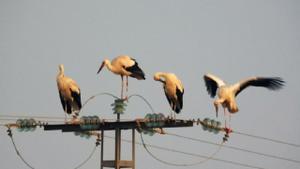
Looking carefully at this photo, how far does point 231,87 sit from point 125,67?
3.49 meters

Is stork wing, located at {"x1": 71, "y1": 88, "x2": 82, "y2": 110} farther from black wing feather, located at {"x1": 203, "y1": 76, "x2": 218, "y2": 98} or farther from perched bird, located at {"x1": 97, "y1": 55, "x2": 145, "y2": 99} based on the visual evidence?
black wing feather, located at {"x1": 203, "y1": 76, "x2": 218, "y2": 98}

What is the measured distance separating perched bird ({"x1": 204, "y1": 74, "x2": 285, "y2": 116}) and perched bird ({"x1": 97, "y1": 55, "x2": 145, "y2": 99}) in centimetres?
263

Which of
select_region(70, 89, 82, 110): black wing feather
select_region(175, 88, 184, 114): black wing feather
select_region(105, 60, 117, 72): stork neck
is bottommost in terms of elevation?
select_region(175, 88, 184, 114): black wing feather

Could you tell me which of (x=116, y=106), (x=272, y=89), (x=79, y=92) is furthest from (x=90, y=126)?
(x=272, y=89)

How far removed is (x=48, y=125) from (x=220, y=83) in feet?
20.3

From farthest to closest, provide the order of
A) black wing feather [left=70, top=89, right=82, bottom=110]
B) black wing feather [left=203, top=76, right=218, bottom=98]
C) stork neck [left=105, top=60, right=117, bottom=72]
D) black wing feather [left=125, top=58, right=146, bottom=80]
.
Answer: black wing feather [left=70, top=89, right=82, bottom=110]
black wing feather [left=203, top=76, right=218, bottom=98]
stork neck [left=105, top=60, right=117, bottom=72]
black wing feather [left=125, top=58, right=146, bottom=80]

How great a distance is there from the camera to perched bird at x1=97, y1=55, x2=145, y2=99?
3938 cm

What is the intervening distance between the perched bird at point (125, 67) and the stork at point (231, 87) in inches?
103

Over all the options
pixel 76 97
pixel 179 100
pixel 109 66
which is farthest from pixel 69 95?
pixel 179 100

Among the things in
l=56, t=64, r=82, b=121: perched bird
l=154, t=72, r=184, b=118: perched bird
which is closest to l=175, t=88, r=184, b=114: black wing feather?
l=154, t=72, r=184, b=118: perched bird

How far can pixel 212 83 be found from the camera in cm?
4072

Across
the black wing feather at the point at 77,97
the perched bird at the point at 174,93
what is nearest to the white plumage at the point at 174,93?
the perched bird at the point at 174,93

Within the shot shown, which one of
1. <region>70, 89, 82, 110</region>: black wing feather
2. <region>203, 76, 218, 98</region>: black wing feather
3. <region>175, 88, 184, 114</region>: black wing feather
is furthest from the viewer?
<region>70, 89, 82, 110</region>: black wing feather

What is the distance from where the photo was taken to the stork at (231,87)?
1527 inches
